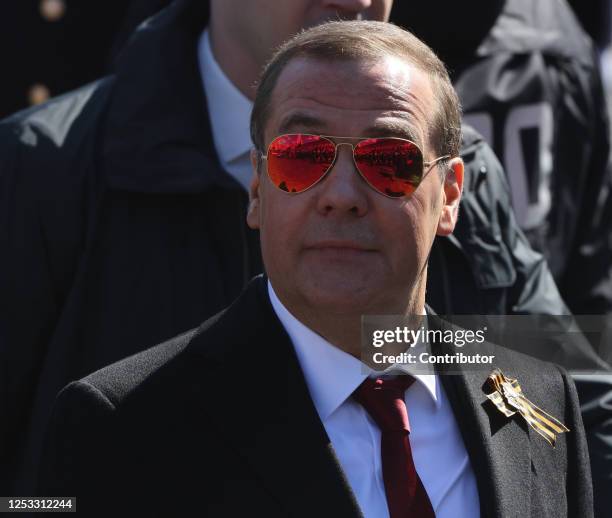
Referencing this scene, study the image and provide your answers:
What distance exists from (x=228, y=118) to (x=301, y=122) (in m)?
1.06

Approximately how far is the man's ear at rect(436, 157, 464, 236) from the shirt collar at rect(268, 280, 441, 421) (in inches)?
14.4

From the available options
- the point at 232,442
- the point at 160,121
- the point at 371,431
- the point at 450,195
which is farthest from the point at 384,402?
the point at 160,121

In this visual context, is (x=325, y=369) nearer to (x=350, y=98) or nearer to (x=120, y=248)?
(x=350, y=98)

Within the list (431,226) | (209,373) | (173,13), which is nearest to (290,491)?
(209,373)

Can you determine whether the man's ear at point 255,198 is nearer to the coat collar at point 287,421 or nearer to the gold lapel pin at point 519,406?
the coat collar at point 287,421

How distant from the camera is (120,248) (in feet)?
10.2

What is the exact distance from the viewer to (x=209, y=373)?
2.31 metres

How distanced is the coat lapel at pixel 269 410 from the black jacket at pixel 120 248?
706mm

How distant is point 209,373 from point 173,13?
5.31ft

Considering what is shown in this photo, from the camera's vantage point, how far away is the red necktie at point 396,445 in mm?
2199

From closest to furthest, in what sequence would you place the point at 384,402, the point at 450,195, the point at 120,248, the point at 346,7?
the point at 384,402 < the point at 450,195 < the point at 120,248 < the point at 346,7

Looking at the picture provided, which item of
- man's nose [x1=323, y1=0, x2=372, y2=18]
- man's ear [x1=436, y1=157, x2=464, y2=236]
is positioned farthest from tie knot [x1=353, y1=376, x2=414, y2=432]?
man's nose [x1=323, y1=0, x2=372, y2=18]

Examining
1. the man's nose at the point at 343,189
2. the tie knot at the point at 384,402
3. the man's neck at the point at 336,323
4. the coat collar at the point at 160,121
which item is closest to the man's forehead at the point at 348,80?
the man's nose at the point at 343,189

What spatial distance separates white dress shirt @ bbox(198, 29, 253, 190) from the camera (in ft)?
10.8
